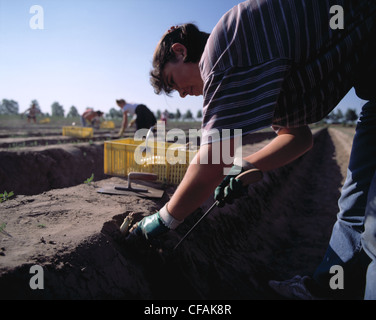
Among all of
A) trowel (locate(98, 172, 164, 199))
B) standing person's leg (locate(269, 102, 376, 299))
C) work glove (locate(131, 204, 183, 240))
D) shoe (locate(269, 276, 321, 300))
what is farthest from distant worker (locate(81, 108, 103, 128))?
standing person's leg (locate(269, 102, 376, 299))

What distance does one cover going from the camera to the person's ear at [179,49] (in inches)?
59.5

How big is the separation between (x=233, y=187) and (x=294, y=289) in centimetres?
133

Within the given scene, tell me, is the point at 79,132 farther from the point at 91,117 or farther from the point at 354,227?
the point at 354,227

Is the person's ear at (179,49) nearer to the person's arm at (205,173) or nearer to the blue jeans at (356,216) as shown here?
the person's arm at (205,173)

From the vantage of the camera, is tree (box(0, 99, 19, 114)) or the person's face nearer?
the person's face

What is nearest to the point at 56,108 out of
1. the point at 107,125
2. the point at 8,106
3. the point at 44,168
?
the point at 8,106

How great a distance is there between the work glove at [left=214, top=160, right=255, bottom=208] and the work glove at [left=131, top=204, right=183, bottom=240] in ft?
1.02

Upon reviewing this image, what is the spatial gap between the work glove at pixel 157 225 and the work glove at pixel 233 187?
31 cm

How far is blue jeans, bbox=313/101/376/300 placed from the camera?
179 centimetres

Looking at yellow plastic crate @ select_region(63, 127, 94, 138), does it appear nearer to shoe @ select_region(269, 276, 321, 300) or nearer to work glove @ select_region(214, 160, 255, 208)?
shoe @ select_region(269, 276, 321, 300)

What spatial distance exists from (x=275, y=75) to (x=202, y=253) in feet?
5.79
